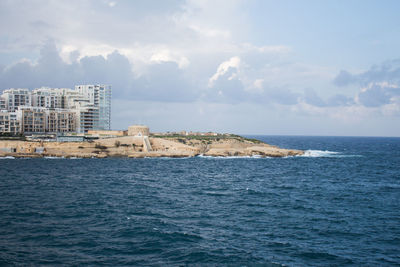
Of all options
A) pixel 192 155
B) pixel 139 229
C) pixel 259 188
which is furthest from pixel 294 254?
pixel 192 155

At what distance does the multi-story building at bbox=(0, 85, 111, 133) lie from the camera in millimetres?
130000

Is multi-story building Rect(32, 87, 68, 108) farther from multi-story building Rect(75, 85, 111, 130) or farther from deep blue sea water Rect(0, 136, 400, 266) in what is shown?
deep blue sea water Rect(0, 136, 400, 266)

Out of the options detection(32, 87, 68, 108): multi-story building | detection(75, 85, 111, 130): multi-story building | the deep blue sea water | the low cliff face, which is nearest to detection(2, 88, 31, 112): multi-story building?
detection(32, 87, 68, 108): multi-story building

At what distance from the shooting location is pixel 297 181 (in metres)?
57.3

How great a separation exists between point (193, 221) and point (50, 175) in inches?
1456

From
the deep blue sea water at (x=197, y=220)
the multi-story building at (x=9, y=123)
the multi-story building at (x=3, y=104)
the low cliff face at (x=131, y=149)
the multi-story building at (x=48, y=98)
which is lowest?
the deep blue sea water at (x=197, y=220)

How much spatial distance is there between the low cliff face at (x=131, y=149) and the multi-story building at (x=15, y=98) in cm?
6157

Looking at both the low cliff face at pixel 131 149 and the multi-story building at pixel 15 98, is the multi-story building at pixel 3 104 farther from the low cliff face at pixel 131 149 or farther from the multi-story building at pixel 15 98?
the low cliff face at pixel 131 149

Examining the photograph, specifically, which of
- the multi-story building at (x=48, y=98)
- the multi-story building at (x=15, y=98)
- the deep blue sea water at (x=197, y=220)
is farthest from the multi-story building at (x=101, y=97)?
the deep blue sea water at (x=197, y=220)

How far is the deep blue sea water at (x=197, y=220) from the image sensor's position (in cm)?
2488

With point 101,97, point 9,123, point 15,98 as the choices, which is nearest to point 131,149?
point 9,123

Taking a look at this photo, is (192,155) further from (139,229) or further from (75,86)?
(75,86)

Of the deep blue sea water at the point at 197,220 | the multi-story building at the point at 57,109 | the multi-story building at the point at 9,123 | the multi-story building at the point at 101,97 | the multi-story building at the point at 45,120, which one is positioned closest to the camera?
the deep blue sea water at the point at 197,220

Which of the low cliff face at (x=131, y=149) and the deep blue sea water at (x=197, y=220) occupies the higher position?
the low cliff face at (x=131, y=149)
